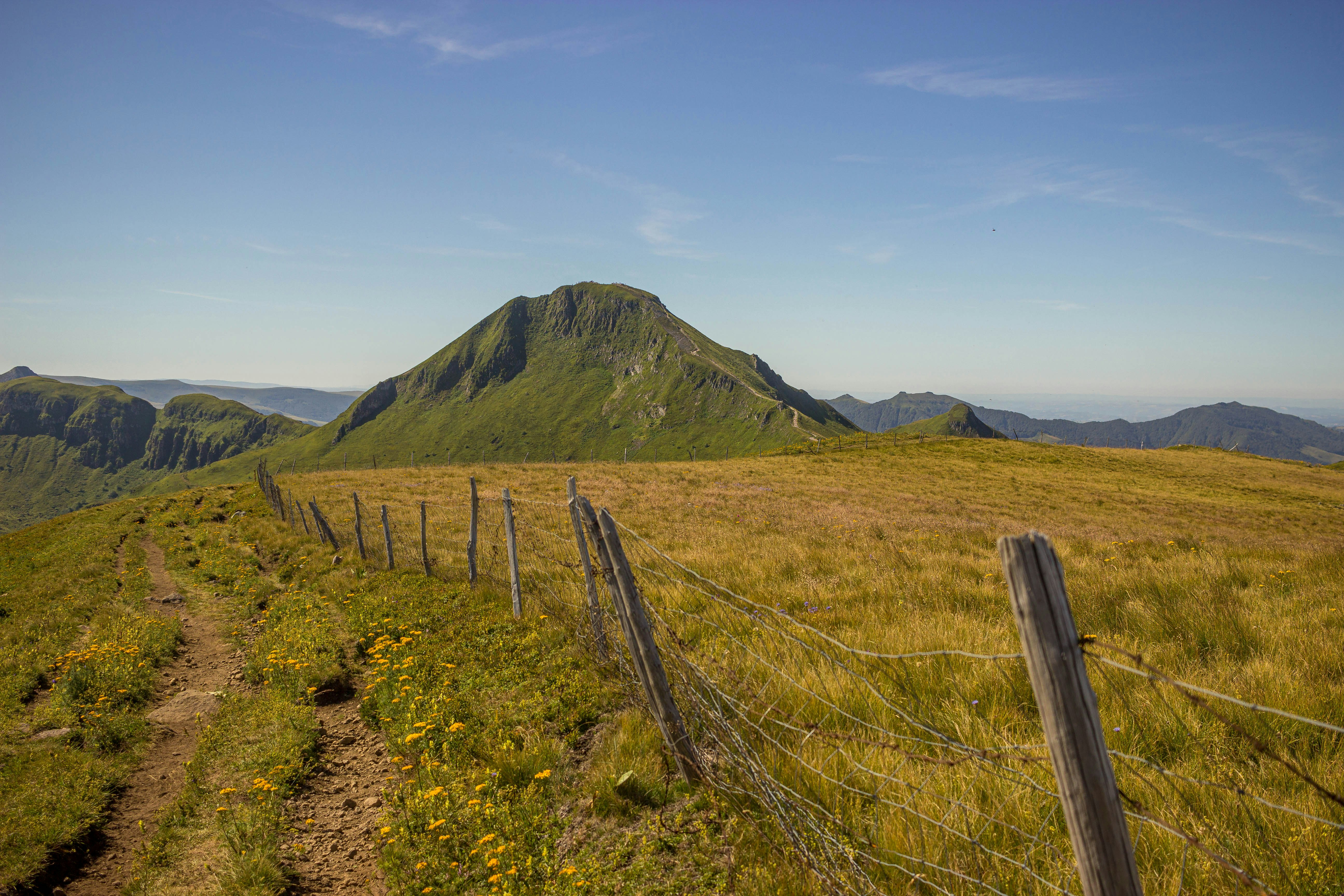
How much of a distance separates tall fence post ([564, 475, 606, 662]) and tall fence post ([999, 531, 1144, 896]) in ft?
16.1

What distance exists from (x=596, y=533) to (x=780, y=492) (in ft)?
73.6

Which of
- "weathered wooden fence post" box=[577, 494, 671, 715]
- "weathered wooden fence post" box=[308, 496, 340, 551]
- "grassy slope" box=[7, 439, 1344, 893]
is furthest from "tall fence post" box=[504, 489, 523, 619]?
"weathered wooden fence post" box=[308, 496, 340, 551]

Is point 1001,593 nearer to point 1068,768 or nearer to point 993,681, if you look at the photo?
point 993,681

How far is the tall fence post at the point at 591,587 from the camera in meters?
6.39

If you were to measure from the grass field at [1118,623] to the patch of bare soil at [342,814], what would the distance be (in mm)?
3637

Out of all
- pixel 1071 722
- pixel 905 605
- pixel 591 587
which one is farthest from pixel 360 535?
pixel 1071 722

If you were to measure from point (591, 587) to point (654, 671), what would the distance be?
1974 millimetres

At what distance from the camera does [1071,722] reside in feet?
6.23

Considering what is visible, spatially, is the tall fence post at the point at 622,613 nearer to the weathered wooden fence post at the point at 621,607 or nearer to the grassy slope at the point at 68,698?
the weathered wooden fence post at the point at 621,607

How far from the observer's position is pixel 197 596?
13.7m

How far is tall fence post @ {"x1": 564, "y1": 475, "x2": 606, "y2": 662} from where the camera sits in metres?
6.39

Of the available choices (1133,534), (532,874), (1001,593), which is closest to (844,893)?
(532,874)

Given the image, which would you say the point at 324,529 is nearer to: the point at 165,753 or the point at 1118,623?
the point at 165,753

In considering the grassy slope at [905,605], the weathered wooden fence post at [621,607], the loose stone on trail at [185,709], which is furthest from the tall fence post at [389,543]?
the weathered wooden fence post at [621,607]
